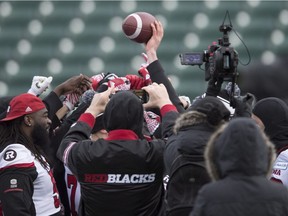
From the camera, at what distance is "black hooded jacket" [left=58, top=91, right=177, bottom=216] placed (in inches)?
157

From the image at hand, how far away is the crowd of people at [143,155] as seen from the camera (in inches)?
116

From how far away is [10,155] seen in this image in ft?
14.4

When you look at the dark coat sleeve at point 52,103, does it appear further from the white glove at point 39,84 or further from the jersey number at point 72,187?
the jersey number at point 72,187

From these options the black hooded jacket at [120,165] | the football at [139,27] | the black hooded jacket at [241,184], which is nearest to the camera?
the black hooded jacket at [241,184]

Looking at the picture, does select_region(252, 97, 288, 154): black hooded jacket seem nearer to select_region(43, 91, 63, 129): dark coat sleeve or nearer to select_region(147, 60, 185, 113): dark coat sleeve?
select_region(147, 60, 185, 113): dark coat sleeve

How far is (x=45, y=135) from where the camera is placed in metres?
4.64

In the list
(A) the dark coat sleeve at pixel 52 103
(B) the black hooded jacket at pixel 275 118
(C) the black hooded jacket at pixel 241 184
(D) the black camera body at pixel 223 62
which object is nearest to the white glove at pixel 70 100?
(A) the dark coat sleeve at pixel 52 103

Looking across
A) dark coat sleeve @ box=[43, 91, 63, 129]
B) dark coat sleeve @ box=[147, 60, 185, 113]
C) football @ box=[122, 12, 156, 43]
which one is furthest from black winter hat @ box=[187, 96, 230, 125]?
dark coat sleeve @ box=[43, 91, 63, 129]

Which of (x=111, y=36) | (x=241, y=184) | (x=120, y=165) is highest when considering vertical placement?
(x=241, y=184)

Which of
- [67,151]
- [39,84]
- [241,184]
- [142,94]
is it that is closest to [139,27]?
[142,94]

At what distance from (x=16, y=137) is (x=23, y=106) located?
18 cm

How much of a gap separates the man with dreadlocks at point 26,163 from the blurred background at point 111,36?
6.83m

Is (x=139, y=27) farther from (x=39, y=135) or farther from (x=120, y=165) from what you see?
(x=120, y=165)

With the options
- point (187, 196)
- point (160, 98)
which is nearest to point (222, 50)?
point (160, 98)
